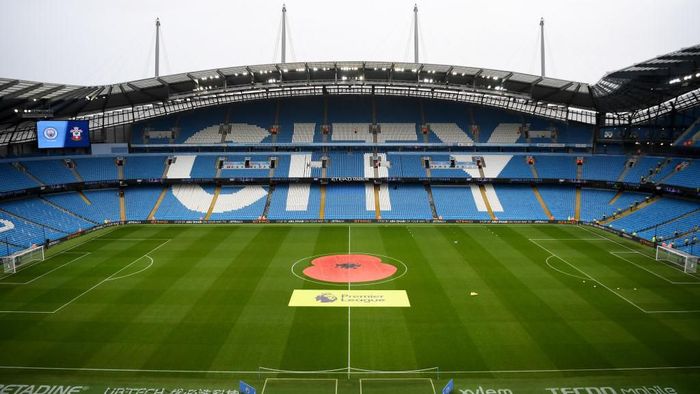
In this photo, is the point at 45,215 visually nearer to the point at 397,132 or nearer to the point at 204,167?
the point at 204,167

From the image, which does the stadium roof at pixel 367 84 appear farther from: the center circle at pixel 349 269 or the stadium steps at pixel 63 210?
the center circle at pixel 349 269

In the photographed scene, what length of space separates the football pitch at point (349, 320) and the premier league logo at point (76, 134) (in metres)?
18.1

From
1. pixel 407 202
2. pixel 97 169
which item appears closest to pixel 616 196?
pixel 407 202

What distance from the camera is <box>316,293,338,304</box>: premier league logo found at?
96.9ft

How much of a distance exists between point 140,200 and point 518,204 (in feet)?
157

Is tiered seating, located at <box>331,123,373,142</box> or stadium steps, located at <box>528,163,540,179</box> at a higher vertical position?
tiered seating, located at <box>331,123,373,142</box>

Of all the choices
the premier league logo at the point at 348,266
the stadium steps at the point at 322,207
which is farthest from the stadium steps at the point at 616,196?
the premier league logo at the point at 348,266

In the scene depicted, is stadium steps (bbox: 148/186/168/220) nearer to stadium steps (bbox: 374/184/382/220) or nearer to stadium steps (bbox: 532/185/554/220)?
stadium steps (bbox: 374/184/382/220)

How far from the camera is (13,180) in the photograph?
173 feet

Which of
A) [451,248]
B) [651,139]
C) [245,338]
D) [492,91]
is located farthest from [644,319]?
[651,139]

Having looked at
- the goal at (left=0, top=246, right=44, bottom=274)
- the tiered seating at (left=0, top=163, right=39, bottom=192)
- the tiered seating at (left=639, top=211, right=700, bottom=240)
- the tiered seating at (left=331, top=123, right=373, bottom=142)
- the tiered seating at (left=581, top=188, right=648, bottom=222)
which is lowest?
the goal at (left=0, top=246, right=44, bottom=274)

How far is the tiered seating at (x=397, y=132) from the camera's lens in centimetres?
6919

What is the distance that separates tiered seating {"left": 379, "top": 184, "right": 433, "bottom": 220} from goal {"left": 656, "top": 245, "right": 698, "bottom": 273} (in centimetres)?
2436

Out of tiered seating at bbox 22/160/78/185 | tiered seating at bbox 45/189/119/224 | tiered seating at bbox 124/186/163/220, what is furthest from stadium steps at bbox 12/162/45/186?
tiered seating at bbox 124/186/163/220
